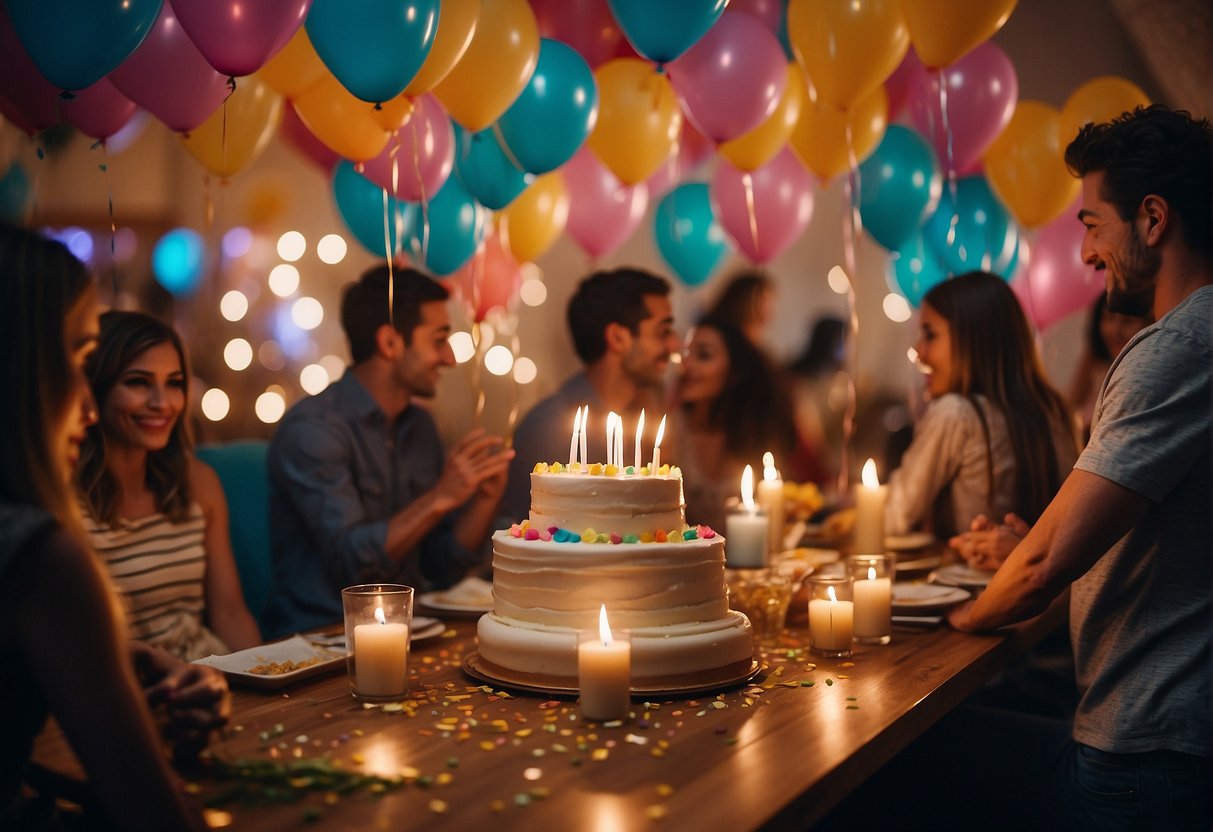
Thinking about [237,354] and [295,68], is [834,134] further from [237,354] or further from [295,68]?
[237,354]

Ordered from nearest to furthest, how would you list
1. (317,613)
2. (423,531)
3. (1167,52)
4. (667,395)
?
1. (423,531)
2. (317,613)
3. (1167,52)
4. (667,395)

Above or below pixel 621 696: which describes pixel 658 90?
above

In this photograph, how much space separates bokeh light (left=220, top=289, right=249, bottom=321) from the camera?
23.9 feet

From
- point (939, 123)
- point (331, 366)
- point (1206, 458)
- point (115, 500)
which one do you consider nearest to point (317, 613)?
point (115, 500)

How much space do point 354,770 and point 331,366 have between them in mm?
6409

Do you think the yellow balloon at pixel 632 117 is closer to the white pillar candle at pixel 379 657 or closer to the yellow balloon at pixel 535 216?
the yellow balloon at pixel 535 216

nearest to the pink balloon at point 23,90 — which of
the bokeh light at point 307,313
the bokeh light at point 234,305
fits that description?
the bokeh light at point 234,305

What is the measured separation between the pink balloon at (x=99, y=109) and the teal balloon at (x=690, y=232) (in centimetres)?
233

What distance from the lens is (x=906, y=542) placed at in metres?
3.50

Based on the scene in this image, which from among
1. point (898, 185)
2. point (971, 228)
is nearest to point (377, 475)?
point (898, 185)

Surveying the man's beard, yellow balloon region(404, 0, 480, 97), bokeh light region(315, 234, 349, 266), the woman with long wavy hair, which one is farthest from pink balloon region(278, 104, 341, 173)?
bokeh light region(315, 234, 349, 266)

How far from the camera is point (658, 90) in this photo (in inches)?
139

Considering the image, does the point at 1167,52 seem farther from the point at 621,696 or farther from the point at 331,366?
the point at 331,366

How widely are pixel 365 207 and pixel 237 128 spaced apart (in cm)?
67
